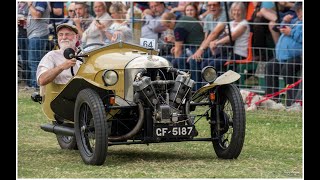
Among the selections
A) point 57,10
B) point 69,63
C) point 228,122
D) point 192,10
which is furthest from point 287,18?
point 69,63

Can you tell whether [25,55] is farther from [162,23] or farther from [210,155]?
[210,155]

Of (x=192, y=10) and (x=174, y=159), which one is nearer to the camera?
(x=174, y=159)

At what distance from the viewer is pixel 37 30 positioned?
19406 mm

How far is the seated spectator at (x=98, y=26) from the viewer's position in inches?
669

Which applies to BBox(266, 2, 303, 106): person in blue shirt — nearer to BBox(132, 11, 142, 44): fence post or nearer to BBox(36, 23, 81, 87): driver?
BBox(132, 11, 142, 44): fence post

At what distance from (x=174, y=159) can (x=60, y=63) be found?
191 cm

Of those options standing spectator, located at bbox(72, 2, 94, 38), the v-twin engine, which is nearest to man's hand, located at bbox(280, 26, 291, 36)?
standing spectator, located at bbox(72, 2, 94, 38)

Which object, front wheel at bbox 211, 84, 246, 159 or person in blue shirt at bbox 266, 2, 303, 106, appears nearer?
front wheel at bbox 211, 84, 246, 159

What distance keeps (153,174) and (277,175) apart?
1304mm

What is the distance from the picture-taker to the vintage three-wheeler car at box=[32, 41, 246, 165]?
10477mm

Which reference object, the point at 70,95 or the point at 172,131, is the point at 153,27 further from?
the point at 172,131

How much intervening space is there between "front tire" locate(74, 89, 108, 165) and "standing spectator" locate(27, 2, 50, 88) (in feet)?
28.4

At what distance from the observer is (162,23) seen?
60.2ft

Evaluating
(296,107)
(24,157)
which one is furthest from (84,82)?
(296,107)
